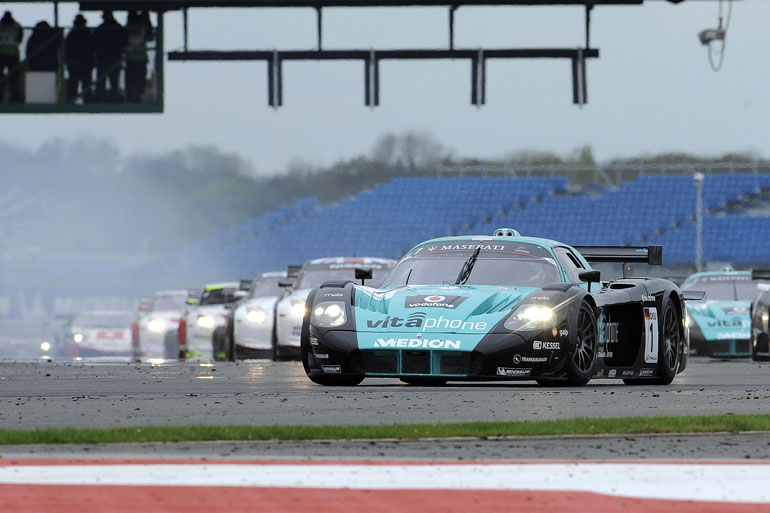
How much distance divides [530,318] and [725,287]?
1368 cm

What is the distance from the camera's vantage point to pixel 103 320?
132ft

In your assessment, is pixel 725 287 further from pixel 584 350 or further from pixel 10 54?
pixel 584 350

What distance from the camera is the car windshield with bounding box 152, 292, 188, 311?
35562 mm

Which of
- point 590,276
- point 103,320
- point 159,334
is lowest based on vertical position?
point 103,320

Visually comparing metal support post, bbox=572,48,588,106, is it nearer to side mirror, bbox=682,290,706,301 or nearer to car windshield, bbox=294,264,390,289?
car windshield, bbox=294,264,390,289

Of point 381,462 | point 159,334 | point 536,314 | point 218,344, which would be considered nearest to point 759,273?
point 218,344

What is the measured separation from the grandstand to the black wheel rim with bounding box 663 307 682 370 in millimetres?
35236

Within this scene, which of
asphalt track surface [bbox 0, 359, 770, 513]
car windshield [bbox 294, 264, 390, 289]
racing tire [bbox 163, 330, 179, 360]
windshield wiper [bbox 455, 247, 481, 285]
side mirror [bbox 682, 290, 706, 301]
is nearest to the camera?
asphalt track surface [bbox 0, 359, 770, 513]

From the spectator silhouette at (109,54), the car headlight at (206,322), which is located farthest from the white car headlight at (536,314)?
the car headlight at (206,322)

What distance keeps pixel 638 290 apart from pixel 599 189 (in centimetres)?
4400

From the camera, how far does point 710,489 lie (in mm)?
5766

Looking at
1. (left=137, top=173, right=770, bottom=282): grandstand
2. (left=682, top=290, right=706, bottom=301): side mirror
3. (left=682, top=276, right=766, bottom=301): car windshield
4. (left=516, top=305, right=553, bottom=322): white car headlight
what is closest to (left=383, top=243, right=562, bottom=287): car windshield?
(left=516, top=305, right=553, bottom=322): white car headlight

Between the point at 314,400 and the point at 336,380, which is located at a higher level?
the point at 314,400

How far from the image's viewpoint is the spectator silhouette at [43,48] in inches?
953
